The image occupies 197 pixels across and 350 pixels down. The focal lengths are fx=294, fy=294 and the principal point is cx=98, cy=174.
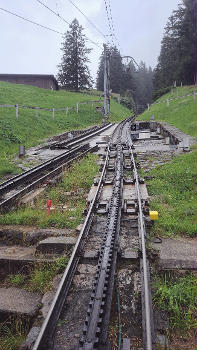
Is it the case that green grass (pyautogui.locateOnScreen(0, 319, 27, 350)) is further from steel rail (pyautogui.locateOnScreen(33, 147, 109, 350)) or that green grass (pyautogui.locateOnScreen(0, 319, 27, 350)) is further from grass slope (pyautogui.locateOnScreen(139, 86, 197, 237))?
grass slope (pyautogui.locateOnScreen(139, 86, 197, 237))

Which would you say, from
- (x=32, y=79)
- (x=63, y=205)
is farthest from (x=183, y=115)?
(x=32, y=79)

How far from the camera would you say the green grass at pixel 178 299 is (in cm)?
373

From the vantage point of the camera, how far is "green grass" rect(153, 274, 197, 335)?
3.73 metres

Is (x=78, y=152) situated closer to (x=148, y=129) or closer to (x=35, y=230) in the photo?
(x=35, y=230)

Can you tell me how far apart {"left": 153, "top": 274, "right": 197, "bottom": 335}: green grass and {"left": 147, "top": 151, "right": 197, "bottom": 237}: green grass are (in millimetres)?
1536

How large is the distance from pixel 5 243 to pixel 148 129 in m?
23.7

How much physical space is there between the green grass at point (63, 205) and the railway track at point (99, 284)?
0.55 metres

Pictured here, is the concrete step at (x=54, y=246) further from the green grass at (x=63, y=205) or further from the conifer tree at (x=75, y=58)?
the conifer tree at (x=75, y=58)

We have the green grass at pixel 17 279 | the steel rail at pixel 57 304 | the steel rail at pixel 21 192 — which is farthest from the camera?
the steel rail at pixel 21 192

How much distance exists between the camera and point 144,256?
4734 millimetres

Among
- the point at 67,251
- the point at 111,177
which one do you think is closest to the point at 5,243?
the point at 67,251

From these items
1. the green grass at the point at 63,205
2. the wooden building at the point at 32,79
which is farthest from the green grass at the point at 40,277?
the wooden building at the point at 32,79

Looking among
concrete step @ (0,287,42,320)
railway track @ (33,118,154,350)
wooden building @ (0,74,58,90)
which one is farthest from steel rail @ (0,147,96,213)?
wooden building @ (0,74,58,90)

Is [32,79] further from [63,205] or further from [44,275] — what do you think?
[44,275]
